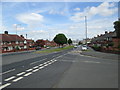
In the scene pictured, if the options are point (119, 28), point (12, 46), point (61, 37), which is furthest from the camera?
point (61, 37)

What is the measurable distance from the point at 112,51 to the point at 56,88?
19506mm

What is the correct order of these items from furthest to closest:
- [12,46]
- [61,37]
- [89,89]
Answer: [61,37], [12,46], [89,89]

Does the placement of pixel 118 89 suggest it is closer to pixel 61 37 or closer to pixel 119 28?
pixel 119 28

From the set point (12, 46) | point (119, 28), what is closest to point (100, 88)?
point (119, 28)

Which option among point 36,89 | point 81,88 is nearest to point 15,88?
point 36,89

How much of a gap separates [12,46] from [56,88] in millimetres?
56899

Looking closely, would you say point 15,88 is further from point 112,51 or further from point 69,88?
point 112,51

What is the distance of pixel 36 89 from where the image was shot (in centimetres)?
501

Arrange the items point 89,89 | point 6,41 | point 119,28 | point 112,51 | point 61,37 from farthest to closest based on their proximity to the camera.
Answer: point 61,37 → point 6,41 → point 119,28 → point 112,51 → point 89,89

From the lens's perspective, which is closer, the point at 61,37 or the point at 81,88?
the point at 81,88

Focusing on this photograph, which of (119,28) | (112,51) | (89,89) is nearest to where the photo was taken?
(89,89)

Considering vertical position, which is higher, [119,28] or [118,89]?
[119,28]

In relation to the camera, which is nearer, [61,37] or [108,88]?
[108,88]

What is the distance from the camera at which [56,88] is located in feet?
16.7
